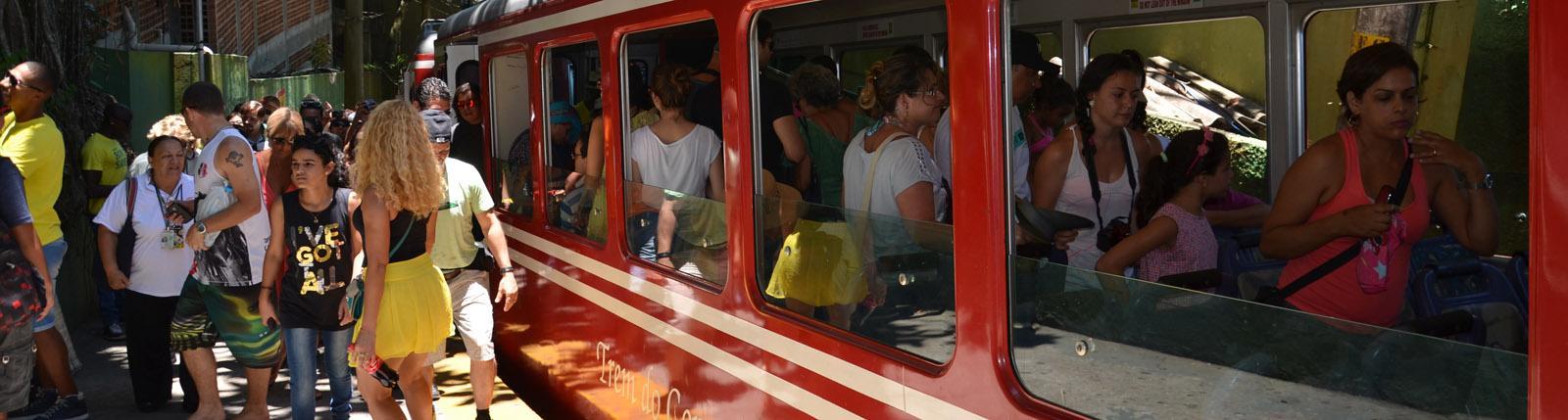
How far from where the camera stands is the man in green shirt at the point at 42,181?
6.36 m

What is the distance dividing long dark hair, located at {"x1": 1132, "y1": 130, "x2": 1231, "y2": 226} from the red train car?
34cm

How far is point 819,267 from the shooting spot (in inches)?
153

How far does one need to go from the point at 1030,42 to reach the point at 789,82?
930mm

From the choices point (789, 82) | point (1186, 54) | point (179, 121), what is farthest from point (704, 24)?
point (1186, 54)

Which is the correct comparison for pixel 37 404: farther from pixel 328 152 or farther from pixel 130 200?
pixel 328 152

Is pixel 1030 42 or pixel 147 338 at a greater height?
pixel 1030 42

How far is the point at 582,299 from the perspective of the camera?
6074 mm

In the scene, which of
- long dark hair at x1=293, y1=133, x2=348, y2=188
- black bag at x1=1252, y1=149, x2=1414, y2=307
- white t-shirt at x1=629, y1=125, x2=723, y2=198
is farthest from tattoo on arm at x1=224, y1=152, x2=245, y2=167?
black bag at x1=1252, y1=149, x2=1414, y2=307

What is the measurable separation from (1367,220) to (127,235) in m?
5.74

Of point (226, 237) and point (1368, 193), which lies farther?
point (226, 237)

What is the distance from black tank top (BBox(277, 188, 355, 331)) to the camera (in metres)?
5.50

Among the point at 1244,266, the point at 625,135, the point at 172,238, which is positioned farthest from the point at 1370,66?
the point at 172,238

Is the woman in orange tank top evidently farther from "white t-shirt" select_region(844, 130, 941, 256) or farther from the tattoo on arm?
the tattoo on arm

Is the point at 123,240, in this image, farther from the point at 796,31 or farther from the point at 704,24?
the point at 796,31
